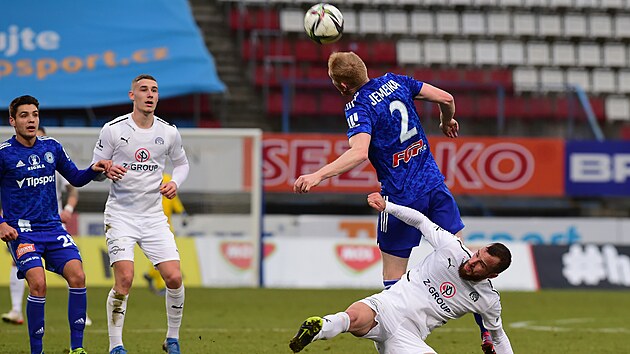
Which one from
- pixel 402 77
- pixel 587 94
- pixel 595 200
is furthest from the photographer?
pixel 587 94

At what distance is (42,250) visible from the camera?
8641 mm

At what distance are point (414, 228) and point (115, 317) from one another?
8.37 ft

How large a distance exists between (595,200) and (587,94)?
400 centimetres

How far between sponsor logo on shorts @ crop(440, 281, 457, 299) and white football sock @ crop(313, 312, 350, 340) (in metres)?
0.76

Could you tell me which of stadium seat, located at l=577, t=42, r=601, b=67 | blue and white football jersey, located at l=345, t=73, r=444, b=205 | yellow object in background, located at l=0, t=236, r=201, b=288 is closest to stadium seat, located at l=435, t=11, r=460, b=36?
stadium seat, located at l=577, t=42, r=601, b=67

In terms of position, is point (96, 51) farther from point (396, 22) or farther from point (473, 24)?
point (473, 24)

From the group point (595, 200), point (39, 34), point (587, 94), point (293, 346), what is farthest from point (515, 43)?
point (293, 346)

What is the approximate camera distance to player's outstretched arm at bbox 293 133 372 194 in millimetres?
7105

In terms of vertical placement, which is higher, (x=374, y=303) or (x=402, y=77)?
(x=402, y=77)

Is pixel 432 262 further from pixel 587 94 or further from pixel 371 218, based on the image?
pixel 587 94

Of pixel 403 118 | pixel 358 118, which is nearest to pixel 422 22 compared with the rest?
pixel 403 118

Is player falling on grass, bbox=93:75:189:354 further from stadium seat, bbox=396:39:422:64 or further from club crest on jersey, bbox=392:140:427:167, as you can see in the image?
stadium seat, bbox=396:39:422:64

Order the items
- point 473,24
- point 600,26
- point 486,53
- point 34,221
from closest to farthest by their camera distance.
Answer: point 34,221 → point 486,53 → point 473,24 → point 600,26

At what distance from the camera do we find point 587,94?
25.6 meters
